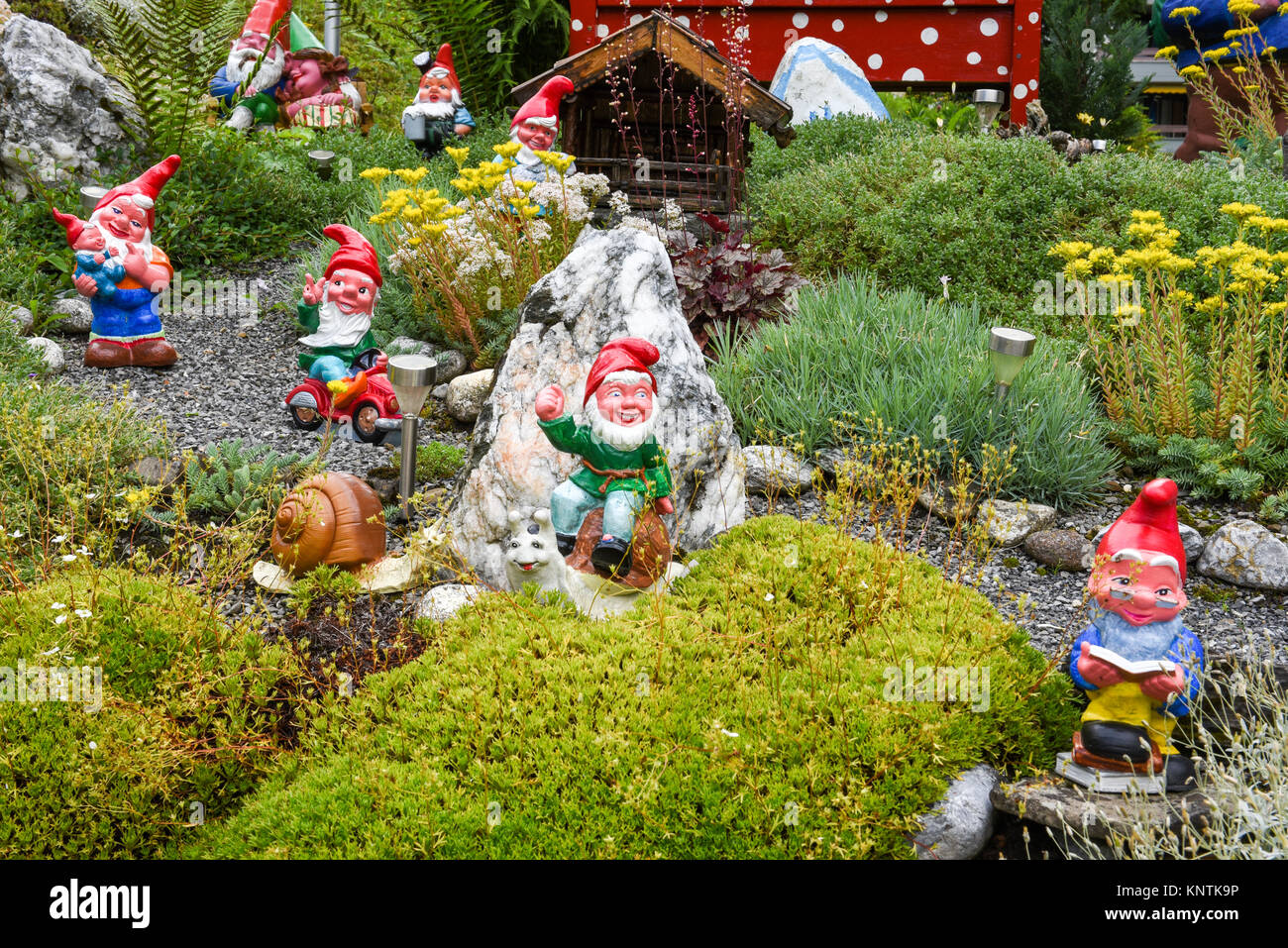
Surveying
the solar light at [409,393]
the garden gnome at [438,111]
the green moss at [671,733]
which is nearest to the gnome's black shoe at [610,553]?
the green moss at [671,733]

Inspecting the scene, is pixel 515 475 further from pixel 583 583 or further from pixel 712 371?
pixel 712 371

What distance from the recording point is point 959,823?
2.90m

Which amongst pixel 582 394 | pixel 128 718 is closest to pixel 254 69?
pixel 582 394

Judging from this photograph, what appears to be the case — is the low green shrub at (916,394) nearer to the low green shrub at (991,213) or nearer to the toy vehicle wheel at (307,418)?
the low green shrub at (991,213)

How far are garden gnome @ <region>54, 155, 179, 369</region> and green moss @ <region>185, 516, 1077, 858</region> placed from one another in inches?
142

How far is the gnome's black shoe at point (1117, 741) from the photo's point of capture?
2.85 meters

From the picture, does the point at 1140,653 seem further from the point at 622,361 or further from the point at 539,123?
the point at 539,123

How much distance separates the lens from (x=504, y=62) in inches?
431

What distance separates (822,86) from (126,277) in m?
6.48

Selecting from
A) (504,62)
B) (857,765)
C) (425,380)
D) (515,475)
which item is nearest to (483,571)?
(515,475)

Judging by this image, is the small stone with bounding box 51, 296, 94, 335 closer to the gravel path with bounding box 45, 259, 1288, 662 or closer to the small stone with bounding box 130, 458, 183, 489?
the gravel path with bounding box 45, 259, 1288, 662

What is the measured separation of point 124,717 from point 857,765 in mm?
2160

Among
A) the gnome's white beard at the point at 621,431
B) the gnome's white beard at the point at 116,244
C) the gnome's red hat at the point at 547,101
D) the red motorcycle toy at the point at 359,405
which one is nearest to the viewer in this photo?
the gnome's white beard at the point at 621,431

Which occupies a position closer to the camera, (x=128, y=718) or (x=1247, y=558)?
(x=128, y=718)
